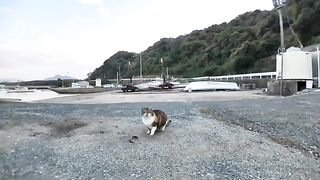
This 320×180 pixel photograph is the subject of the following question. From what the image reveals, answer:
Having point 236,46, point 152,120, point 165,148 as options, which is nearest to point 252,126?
point 152,120

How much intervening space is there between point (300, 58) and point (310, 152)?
2370cm

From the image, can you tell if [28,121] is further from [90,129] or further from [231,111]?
[231,111]

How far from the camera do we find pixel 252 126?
11.4 meters

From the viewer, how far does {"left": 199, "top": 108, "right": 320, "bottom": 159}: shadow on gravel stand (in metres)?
9.15

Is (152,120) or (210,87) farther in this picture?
(210,87)

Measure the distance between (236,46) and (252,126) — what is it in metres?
75.2

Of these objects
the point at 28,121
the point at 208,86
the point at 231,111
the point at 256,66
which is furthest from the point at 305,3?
the point at 28,121

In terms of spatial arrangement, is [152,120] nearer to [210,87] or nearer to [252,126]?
[252,126]

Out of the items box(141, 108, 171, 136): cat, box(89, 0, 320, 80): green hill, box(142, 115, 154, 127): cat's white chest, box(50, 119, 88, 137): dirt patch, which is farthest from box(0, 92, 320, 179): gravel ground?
box(89, 0, 320, 80): green hill

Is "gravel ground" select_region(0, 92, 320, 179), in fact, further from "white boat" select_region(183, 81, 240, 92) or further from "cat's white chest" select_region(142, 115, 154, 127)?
"white boat" select_region(183, 81, 240, 92)

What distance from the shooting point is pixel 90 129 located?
1116 centimetres

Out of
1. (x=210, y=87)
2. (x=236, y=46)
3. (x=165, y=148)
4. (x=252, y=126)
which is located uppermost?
(x=236, y=46)

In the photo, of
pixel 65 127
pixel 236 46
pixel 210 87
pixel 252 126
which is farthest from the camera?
pixel 236 46

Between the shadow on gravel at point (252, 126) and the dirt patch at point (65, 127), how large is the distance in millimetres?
4422
